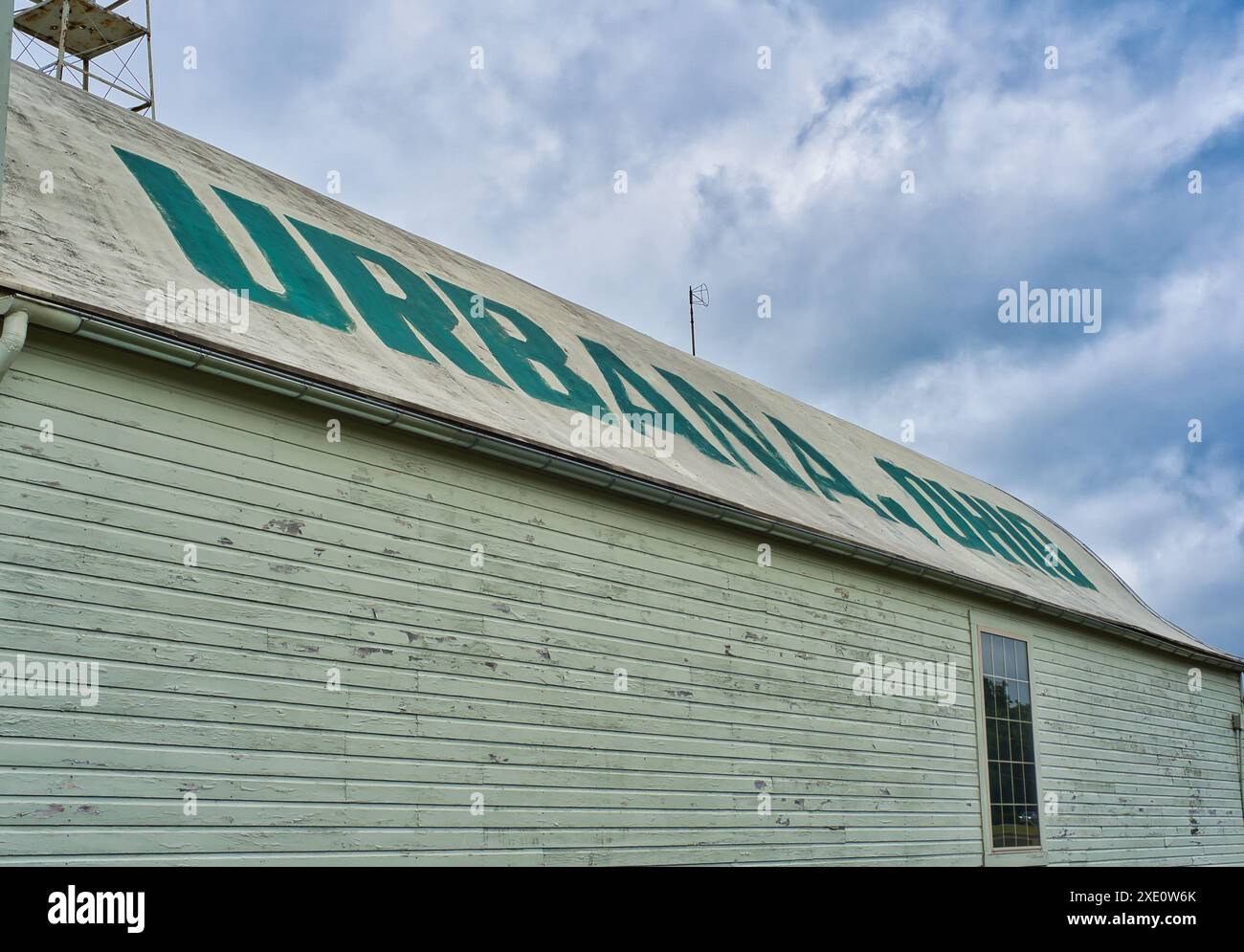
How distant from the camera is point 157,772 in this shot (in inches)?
275

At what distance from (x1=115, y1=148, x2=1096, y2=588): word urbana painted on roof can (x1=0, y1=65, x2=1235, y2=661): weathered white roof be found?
2.2 inches

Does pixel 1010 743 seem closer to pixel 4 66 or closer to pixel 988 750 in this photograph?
pixel 988 750

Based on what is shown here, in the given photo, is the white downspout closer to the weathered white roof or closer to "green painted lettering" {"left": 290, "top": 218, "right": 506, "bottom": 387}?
the weathered white roof

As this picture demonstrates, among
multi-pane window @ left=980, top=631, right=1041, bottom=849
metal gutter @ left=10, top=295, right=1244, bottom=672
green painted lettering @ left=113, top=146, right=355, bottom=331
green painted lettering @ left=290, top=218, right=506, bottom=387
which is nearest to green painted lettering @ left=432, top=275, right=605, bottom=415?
green painted lettering @ left=290, top=218, right=506, bottom=387

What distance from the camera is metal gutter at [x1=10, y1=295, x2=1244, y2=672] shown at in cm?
694

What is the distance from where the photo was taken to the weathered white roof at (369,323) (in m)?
7.80

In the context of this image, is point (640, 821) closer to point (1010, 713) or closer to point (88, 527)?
point (88, 527)

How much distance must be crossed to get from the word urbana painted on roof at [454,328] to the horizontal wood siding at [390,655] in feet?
4.96

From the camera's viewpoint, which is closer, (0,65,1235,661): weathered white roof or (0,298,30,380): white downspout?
(0,298,30,380): white downspout

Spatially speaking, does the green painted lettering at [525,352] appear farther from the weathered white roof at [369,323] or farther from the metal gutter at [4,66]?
the metal gutter at [4,66]

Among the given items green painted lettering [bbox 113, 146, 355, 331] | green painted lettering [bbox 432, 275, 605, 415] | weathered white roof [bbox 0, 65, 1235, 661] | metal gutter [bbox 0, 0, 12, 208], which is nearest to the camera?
metal gutter [bbox 0, 0, 12, 208]

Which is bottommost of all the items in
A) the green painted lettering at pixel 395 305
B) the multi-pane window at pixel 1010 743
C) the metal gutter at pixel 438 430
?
the multi-pane window at pixel 1010 743

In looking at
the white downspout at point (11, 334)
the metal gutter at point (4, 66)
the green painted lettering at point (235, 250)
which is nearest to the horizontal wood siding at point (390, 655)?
the white downspout at point (11, 334)

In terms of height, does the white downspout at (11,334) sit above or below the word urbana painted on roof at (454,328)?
below
